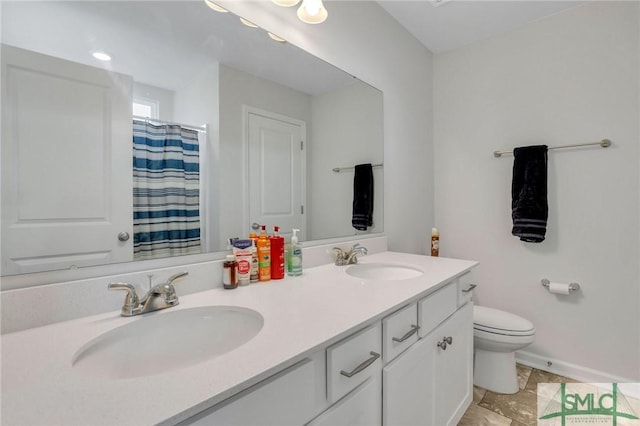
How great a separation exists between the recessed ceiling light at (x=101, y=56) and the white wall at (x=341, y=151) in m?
0.84

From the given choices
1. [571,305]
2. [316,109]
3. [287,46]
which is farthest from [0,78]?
[571,305]

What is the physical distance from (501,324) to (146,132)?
78.1 inches

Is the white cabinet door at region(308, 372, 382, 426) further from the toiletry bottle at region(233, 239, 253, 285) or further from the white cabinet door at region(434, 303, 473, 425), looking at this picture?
the toiletry bottle at region(233, 239, 253, 285)

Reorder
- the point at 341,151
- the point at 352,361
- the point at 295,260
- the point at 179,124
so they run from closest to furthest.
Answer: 1. the point at 352,361
2. the point at 179,124
3. the point at 295,260
4. the point at 341,151

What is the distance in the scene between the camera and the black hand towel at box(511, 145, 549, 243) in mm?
1852

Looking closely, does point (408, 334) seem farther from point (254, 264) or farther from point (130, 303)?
point (130, 303)

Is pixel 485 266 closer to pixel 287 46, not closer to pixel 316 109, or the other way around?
pixel 316 109

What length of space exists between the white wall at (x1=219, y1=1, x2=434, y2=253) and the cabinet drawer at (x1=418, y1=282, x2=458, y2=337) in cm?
68

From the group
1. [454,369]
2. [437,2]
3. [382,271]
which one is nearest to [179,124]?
[382,271]

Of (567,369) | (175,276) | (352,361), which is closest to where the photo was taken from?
(352,361)

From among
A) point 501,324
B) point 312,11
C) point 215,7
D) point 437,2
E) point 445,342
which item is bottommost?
point 501,324

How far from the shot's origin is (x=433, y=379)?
113 cm

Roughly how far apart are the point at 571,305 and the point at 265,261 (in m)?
2.01

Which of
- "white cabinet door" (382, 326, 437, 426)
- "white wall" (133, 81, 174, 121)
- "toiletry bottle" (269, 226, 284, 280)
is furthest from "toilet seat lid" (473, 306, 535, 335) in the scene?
"white wall" (133, 81, 174, 121)
